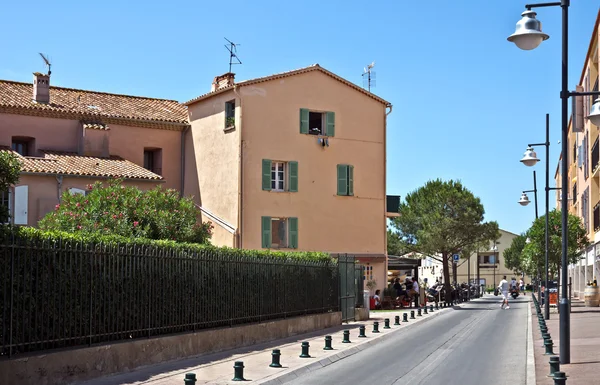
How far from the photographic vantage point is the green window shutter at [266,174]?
39.0 meters

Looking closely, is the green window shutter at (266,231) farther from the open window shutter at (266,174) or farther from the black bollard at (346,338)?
the black bollard at (346,338)

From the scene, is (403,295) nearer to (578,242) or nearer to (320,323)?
(578,242)

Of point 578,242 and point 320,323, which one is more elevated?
point 578,242

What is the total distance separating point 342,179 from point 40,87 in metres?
15.4

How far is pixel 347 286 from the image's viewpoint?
2884 cm

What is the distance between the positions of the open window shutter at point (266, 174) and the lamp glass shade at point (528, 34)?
26.3 m

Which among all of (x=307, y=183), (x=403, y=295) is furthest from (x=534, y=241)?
(x=307, y=183)

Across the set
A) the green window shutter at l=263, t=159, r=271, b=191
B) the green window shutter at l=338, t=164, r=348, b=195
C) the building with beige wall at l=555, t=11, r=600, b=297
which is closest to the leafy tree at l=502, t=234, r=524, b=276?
the building with beige wall at l=555, t=11, r=600, b=297

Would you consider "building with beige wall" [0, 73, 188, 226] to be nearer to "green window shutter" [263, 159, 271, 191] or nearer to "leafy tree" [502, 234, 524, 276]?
"green window shutter" [263, 159, 271, 191]

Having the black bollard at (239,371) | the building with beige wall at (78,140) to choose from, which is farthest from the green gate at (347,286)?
the black bollard at (239,371)

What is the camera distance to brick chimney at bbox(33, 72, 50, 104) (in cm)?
3881

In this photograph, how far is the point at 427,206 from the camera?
66625 millimetres

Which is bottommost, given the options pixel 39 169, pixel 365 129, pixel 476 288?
pixel 476 288

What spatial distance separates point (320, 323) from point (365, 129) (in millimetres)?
18965
